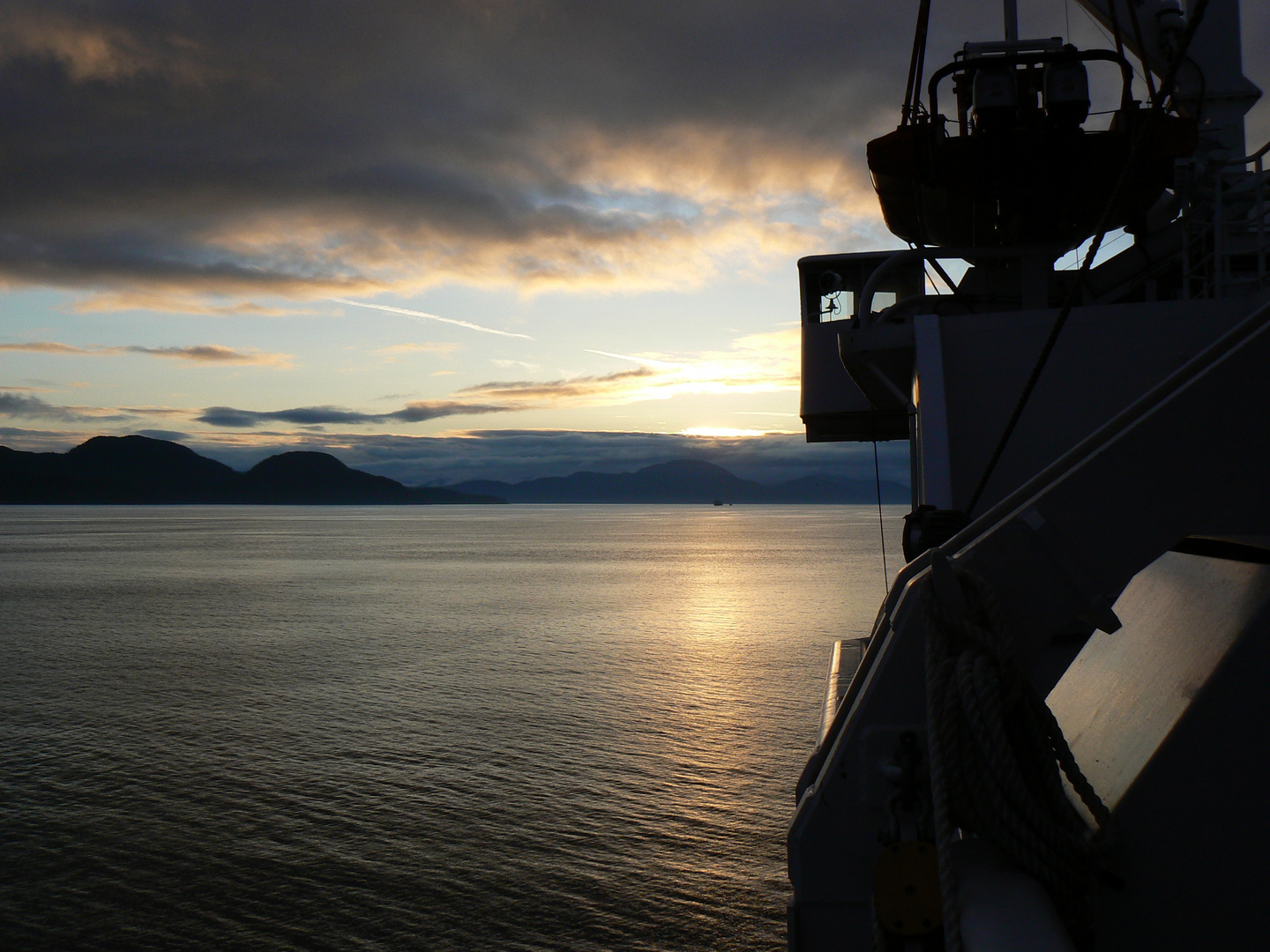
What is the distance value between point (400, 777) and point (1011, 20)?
1354 cm

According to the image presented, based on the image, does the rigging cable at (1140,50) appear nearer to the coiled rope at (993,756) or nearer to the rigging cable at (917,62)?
the rigging cable at (917,62)

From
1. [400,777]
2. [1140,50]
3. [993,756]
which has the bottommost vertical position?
[400,777]

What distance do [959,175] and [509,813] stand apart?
9275 millimetres

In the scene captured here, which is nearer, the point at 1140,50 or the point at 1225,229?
the point at 1225,229

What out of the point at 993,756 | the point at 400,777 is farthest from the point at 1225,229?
the point at 400,777

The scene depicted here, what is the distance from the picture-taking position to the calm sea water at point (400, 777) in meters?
8.27

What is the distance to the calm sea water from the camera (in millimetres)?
8273

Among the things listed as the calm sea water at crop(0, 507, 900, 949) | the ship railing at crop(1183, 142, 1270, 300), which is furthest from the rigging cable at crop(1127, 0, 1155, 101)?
the calm sea water at crop(0, 507, 900, 949)

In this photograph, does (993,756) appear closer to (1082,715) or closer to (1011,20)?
(1082,715)

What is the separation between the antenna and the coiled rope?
12.4 metres

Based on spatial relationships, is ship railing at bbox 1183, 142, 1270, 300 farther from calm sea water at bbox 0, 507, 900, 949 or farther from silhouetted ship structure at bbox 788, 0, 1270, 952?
calm sea water at bbox 0, 507, 900, 949

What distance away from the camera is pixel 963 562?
253 cm

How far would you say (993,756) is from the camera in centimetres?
229

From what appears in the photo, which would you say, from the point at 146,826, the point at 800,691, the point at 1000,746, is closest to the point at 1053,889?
the point at 1000,746
